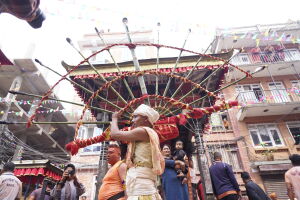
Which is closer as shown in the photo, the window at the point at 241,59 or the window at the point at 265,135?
the window at the point at 265,135

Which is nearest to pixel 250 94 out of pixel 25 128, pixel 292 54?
pixel 292 54

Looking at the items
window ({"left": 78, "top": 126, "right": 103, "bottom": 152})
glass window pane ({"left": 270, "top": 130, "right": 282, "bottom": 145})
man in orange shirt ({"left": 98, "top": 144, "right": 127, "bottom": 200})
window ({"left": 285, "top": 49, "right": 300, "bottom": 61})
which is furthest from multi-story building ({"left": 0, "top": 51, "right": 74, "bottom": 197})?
window ({"left": 285, "top": 49, "right": 300, "bottom": 61})

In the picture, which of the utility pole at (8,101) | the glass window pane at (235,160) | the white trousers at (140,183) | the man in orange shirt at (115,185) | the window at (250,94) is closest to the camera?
the white trousers at (140,183)

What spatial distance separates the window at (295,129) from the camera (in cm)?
1687

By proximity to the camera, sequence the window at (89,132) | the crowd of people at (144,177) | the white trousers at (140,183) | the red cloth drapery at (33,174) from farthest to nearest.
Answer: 1. the window at (89,132)
2. the red cloth drapery at (33,174)
3. the crowd of people at (144,177)
4. the white trousers at (140,183)

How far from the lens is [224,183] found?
468 centimetres

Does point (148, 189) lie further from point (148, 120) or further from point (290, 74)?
point (290, 74)

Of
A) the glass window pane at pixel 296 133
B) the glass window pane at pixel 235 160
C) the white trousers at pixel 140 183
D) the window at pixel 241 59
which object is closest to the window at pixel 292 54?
the window at pixel 241 59

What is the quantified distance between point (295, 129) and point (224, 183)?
1686 cm

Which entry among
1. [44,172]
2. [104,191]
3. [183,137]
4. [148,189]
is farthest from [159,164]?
[44,172]

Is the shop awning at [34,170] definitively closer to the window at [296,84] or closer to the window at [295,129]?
the window at [295,129]

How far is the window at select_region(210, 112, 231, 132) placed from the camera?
17719mm

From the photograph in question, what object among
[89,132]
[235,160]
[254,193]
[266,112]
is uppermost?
[266,112]

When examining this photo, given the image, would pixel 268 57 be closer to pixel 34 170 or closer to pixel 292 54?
pixel 292 54
